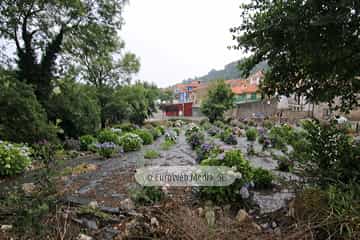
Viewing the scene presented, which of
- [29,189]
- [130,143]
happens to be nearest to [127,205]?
[29,189]

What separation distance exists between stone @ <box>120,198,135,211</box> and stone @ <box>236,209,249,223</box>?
1.13 metres

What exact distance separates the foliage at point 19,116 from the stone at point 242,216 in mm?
5409

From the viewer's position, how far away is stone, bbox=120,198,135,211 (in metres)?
2.11

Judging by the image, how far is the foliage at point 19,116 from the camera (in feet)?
15.7

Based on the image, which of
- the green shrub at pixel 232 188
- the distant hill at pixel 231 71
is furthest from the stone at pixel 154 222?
the distant hill at pixel 231 71

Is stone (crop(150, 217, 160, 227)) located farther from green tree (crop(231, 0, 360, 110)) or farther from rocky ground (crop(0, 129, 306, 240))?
green tree (crop(231, 0, 360, 110))

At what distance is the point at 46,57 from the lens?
7.05 meters

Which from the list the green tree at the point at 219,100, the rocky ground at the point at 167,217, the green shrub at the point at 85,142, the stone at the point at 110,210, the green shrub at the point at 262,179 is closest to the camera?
the rocky ground at the point at 167,217

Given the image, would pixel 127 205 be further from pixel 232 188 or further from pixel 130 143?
pixel 130 143

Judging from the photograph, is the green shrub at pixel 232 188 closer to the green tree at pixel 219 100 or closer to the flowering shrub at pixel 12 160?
the flowering shrub at pixel 12 160

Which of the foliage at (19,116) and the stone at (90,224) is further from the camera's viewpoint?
the foliage at (19,116)

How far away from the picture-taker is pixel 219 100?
45.1ft

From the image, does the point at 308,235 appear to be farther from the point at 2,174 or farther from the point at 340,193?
the point at 2,174

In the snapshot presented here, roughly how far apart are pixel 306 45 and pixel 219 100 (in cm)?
1226
